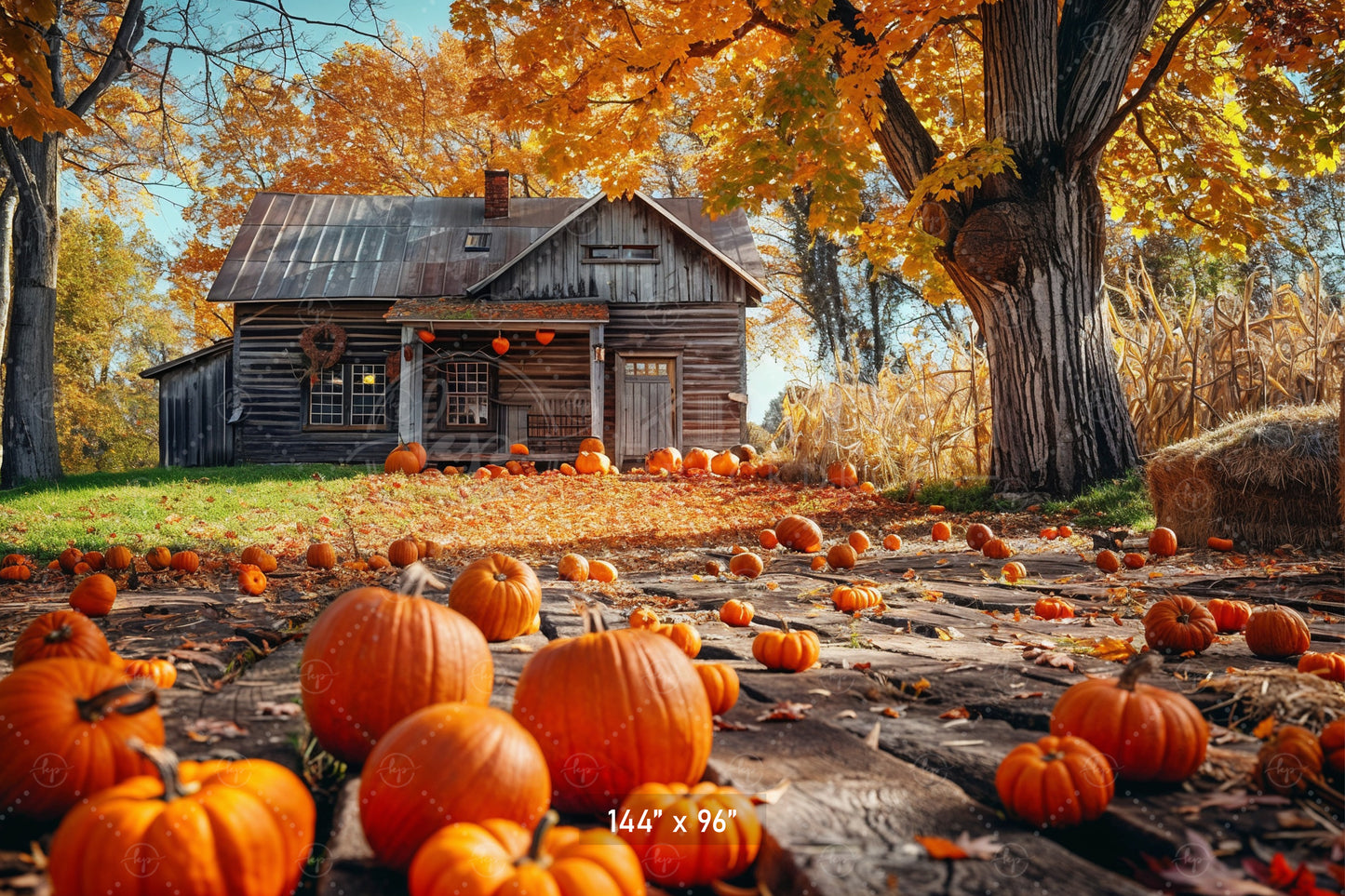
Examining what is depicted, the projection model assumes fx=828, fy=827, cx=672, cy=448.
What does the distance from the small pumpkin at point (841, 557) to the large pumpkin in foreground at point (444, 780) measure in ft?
14.3

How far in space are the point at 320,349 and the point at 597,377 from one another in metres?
6.19

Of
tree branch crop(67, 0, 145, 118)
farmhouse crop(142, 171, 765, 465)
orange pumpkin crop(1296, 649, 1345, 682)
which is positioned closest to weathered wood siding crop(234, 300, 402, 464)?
farmhouse crop(142, 171, 765, 465)

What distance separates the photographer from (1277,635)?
2744 millimetres

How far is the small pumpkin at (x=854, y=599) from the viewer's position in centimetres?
388

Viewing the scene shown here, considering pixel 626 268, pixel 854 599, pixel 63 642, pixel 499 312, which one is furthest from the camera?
pixel 626 268

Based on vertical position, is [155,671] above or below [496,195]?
below

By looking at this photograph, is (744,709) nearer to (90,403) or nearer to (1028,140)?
(1028,140)

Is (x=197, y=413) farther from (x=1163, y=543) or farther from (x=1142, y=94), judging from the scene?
(x=1163, y=543)

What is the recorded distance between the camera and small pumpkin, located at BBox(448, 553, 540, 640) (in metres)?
2.83

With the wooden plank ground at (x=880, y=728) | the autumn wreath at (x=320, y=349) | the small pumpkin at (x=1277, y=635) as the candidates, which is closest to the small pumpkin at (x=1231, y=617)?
the wooden plank ground at (x=880, y=728)

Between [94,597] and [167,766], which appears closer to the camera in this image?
[167,766]

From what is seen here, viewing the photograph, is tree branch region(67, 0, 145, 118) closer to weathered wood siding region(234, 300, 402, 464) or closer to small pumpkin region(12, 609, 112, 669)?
weathered wood siding region(234, 300, 402, 464)

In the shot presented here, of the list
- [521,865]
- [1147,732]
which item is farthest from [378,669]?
[1147,732]

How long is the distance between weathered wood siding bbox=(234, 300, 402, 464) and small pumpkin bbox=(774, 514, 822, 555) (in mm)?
12529
